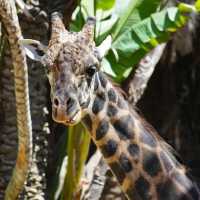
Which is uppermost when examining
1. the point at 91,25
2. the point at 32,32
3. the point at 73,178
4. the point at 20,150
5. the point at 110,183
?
the point at 91,25

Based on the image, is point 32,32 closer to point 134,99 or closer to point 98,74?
point 134,99

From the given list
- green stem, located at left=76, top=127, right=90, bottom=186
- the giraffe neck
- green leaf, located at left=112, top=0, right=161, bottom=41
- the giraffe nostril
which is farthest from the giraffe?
green leaf, located at left=112, top=0, right=161, bottom=41

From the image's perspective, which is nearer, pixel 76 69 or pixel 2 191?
pixel 76 69

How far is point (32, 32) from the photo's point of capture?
15.2 feet

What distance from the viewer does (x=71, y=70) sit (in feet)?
10.5

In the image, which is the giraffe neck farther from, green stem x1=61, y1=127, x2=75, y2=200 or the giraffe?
green stem x1=61, y1=127, x2=75, y2=200

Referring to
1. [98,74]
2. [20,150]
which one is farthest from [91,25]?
[20,150]

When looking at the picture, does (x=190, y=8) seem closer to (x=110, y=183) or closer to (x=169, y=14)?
(x=169, y=14)

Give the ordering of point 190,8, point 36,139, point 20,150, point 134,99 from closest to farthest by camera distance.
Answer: point 20,150 < point 190,8 < point 36,139 < point 134,99

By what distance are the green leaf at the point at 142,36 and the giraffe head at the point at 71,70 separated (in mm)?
1246

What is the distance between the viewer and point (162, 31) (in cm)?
462

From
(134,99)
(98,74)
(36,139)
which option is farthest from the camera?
(134,99)

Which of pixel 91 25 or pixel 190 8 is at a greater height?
pixel 91 25

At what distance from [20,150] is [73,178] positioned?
0.61 meters
